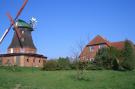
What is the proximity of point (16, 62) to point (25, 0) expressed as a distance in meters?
14.6

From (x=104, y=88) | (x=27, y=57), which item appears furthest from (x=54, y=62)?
(x=104, y=88)

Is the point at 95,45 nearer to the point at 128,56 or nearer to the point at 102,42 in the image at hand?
the point at 102,42

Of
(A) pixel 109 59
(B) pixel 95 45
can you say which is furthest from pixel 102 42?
(A) pixel 109 59

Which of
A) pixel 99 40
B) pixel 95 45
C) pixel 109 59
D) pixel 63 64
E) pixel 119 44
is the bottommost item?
pixel 63 64

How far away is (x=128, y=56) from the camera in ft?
155

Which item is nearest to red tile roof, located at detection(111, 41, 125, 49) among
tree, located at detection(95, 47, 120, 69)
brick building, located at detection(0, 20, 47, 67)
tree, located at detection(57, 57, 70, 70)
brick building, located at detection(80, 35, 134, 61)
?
brick building, located at detection(80, 35, 134, 61)

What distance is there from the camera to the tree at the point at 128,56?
45925 mm

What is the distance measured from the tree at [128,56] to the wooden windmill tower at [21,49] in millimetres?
23787

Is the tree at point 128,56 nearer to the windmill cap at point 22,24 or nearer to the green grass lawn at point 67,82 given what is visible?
the green grass lawn at point 67,82

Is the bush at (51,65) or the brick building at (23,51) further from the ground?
the brick building at (23,51)

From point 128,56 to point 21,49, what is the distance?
26.0 meters

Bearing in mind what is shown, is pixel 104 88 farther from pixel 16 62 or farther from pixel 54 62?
pixel 16 62

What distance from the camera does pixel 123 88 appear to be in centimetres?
2036

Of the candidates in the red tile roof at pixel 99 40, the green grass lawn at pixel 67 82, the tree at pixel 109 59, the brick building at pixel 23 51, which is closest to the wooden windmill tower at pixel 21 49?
the brick building at pixel 23 51
